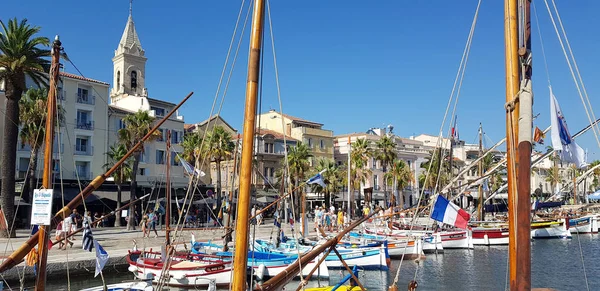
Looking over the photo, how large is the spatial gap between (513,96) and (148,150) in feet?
202

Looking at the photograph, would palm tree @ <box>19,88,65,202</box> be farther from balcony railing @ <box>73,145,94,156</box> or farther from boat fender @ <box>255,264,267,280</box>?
boat fender @ <box>255,264,267,280</box>

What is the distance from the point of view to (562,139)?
420 inches

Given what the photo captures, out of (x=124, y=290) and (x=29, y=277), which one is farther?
(x=29, y=277)

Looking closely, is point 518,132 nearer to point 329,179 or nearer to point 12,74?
point 12,74

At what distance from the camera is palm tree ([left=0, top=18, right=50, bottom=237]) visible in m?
37.9

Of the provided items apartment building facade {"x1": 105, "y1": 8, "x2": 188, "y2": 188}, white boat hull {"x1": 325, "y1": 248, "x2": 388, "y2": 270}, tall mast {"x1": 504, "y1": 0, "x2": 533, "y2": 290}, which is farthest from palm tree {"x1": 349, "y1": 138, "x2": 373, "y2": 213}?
tall mast {"x1": 504, "y1": 0, "x2": 533, "y2": 290}

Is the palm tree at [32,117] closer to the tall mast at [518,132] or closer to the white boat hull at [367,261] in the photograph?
the white boat hull at [367,261]

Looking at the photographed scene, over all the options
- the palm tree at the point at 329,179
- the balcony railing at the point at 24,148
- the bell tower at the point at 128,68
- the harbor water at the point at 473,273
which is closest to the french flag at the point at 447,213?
the harbor water at the point at 473,273

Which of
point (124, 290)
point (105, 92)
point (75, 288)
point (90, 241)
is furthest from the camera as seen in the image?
point (105, 92)

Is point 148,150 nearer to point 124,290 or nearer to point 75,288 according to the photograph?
point 75,288

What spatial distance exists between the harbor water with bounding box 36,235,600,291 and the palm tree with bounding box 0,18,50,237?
14.2 meters

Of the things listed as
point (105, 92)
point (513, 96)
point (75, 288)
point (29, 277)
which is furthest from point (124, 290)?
point (105, 92)

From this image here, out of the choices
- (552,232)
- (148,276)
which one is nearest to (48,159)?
(148,276)

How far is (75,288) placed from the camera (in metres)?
24.9
